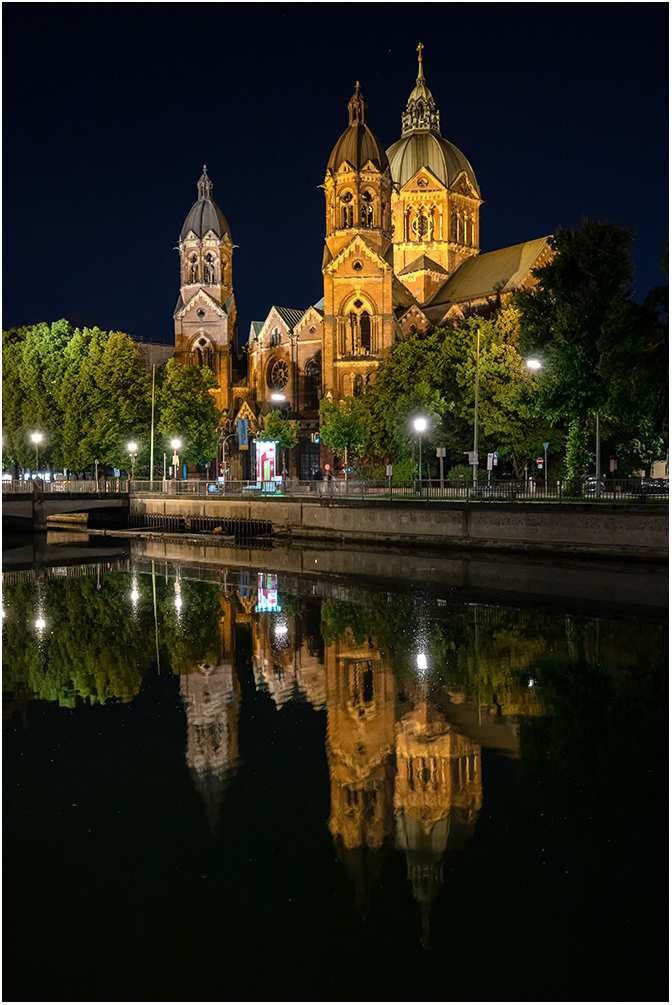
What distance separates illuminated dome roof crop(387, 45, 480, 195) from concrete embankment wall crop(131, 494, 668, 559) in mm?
56568

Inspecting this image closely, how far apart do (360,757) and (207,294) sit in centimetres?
9770

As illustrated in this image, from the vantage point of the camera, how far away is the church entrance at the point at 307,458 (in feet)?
288

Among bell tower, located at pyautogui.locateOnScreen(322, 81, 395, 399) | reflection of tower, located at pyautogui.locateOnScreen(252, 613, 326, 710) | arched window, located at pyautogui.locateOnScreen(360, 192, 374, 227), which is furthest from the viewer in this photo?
arched window, located at pyautogui.locateOnScreen(360, 192, 374, 227)

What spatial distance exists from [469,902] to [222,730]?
6224 millimetres

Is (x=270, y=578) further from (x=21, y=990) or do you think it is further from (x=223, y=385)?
(x=223, y=385)

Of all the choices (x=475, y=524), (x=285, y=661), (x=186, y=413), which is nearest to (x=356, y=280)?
(x=186, y=413)

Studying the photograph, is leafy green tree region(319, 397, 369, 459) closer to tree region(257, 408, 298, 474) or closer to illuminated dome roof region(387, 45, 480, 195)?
tree region(257, 408, 298, 474)

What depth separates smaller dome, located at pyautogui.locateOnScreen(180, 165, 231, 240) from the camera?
348 ft

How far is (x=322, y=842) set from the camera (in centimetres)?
952

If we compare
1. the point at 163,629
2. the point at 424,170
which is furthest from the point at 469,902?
the point at 424,170

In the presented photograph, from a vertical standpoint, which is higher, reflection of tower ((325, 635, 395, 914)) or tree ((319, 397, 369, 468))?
tree ((319, 397, 369, 468))

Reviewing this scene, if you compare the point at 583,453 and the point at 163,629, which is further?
the point at 583,453

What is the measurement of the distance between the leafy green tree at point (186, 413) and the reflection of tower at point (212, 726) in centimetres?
5134

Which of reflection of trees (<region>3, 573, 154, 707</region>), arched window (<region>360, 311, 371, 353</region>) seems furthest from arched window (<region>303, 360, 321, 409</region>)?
reflection of trees (<region>3, 573, 154, 707</region>)
